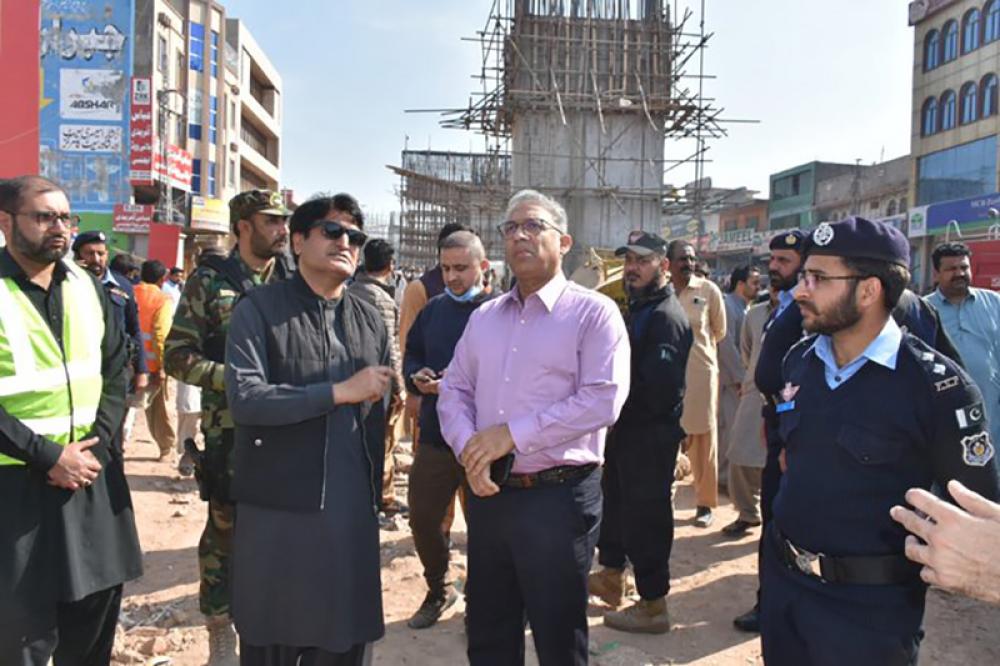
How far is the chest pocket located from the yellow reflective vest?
8.42 feet

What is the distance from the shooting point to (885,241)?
2246mm

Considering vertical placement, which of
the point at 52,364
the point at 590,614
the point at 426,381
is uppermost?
the point at 52,364

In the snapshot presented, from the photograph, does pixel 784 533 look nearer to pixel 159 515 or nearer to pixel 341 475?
pixel 341 475

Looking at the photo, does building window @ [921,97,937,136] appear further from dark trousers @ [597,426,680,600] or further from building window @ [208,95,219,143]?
dark trousers @ [597,426,680,600]

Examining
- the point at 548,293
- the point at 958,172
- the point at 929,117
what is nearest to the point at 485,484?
the point at 548,293

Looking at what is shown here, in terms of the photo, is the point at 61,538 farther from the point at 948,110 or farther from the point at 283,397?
the point at 948,110

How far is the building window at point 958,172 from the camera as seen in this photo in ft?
95.2

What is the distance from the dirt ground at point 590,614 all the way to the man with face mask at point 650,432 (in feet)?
0.85

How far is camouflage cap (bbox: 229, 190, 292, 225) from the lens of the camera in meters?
3.28

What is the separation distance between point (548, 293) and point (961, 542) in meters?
1.56

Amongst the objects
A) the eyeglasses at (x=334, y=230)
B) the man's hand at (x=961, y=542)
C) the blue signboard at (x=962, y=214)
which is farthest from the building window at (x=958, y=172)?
the man's hand at (x=961, y=542)

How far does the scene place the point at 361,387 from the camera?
2312 millimetres

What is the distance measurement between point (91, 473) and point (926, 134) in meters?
37.8

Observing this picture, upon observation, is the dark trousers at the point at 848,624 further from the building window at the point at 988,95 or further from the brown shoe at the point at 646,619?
the building window at the point at 988,95
